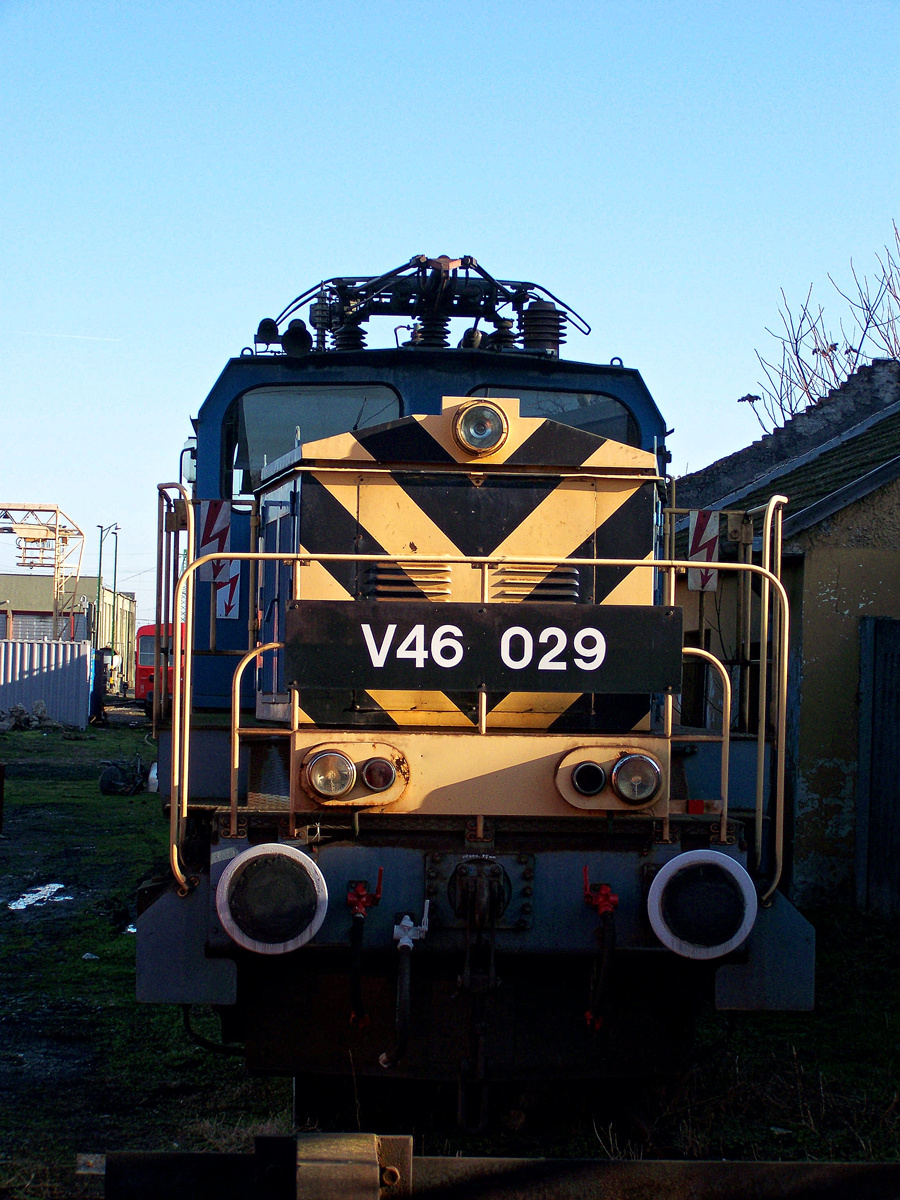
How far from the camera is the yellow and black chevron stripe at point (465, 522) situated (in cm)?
431

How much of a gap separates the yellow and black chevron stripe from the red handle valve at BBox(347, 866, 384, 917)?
738mm

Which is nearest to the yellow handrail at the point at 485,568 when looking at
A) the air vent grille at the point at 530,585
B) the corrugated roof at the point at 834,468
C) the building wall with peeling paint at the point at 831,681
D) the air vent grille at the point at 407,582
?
the air vent grille at the point at 407,582

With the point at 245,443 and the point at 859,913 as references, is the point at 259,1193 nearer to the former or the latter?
the point at 245,443

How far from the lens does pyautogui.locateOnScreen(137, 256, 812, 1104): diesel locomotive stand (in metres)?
3.65

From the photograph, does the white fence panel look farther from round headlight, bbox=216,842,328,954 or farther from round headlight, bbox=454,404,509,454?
round headlight, bbox=216,842,328,954

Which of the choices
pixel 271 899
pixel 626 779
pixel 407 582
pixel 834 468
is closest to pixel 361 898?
pixel 271 899

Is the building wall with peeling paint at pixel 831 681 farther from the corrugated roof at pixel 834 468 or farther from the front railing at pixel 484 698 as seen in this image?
the front railing at pixel 484 698

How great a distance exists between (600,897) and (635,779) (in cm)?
42

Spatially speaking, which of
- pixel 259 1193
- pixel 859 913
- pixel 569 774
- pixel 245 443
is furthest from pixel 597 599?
pixel 859 913

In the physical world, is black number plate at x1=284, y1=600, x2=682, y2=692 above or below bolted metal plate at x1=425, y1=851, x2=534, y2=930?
above

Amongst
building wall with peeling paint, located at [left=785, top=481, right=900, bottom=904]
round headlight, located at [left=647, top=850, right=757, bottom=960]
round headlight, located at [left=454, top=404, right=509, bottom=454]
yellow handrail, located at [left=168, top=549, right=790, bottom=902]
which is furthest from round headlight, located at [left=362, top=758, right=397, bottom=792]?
building wall with peeling paint, located at [left=785, top=481, right=900, bottom=904]

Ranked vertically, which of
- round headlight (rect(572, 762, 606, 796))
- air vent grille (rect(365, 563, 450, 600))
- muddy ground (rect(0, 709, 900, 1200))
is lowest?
muddy ground (rect(0, 709, 900, 1200))

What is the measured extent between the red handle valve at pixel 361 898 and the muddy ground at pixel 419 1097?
97 centimetres

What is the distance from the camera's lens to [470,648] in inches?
150
